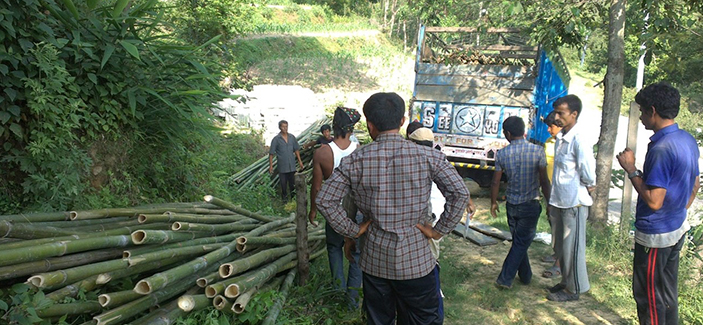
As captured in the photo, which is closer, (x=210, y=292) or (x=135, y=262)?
(x=135, y=262)

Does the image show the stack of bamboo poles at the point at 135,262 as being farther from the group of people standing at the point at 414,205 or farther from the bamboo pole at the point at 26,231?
the group of people standing at the point at 414,205

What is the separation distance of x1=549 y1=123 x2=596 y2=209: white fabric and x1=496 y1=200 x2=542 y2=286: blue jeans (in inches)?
9.3

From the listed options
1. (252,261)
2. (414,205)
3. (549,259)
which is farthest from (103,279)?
(549,259)

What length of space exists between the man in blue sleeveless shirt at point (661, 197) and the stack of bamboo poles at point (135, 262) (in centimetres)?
250

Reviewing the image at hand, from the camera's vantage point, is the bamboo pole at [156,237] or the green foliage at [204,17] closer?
the bamboo pole at [156,237]

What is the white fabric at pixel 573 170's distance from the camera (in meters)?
4.18

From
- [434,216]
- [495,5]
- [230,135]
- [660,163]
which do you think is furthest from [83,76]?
[230,135]

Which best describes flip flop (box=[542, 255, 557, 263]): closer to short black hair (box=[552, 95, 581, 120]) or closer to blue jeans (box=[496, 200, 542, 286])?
A: blue jeans (box=[496, 200, 542, 286])

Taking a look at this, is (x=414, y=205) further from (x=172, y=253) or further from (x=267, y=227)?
(x=267, y=227)

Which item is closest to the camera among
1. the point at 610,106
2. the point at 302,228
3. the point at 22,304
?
the point at 22,304

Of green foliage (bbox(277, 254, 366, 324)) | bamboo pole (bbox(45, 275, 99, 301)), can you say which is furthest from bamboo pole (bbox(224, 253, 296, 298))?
bamboo pole (bbox(45, 275, 99, 301))

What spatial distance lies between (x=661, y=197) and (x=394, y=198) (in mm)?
1677

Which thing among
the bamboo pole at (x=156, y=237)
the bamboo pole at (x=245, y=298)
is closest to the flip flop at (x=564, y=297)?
the bamboo pole at (x=245, y=298)

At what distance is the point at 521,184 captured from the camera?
4516mm
